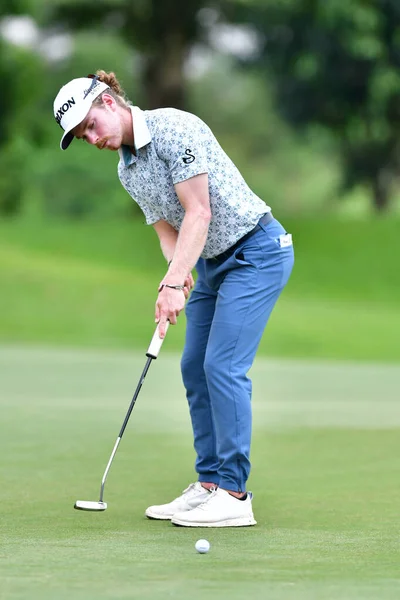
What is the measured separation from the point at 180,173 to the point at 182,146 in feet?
0.35

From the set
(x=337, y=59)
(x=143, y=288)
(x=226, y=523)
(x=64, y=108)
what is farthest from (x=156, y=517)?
(x=337, y=59)

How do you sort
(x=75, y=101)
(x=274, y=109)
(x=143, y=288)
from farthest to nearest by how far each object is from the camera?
(x=274, y=109)
(x=143, y=288)
(x=75, y=101)

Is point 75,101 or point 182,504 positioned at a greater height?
point 75,101

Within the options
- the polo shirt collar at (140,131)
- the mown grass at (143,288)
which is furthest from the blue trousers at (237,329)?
the mown grass at (143,288)

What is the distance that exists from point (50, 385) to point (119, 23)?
22.3 m

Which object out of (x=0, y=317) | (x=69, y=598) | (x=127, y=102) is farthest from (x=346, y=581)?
(x=0, y=317)

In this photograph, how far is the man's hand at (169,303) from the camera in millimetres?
5367

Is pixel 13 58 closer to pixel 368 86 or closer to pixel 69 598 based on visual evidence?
pixel 368 86

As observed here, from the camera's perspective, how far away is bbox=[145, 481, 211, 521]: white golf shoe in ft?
17.7

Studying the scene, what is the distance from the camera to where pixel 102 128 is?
5.16 metres

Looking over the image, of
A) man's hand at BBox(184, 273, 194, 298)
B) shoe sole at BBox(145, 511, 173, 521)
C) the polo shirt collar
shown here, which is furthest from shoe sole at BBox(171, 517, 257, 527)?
the polo shirt collar

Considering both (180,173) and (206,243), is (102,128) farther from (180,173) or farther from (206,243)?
(206,243)

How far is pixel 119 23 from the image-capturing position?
106 ft

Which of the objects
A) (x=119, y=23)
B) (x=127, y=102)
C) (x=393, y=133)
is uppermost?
(x=119, y=23)
